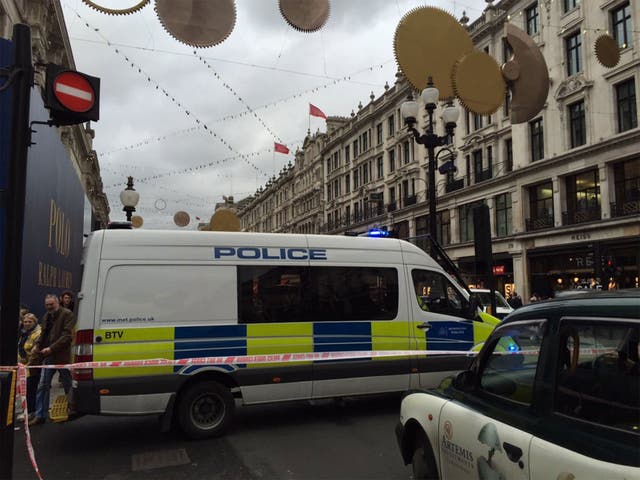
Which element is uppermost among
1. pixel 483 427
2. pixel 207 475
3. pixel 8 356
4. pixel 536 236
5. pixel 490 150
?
pixel 490 150

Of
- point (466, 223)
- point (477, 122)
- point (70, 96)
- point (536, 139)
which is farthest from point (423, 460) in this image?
point (477, 122)

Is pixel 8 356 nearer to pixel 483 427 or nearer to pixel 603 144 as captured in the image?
pixel 483 427

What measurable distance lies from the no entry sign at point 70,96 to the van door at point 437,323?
499 cm

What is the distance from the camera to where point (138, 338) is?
19.5ft

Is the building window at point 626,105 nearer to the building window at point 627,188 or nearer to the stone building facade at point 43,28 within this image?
the building window at point 627,188

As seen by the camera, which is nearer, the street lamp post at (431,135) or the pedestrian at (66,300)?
the pedestrian at (66,300)

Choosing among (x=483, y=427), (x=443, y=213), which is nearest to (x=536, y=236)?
(x=443, y=213)

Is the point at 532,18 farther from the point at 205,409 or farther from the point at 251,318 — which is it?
the point at 205,409

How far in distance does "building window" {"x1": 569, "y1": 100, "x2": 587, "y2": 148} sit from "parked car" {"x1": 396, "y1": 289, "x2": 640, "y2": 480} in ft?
93.2

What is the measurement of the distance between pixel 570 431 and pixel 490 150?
1377 inches

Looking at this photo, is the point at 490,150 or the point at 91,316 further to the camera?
the point at 490,150

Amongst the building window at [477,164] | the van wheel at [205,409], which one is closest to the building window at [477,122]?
the building window at [477,164]

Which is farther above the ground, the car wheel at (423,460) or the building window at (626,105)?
the building window at (626,105)

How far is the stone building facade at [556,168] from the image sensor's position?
25.1m
